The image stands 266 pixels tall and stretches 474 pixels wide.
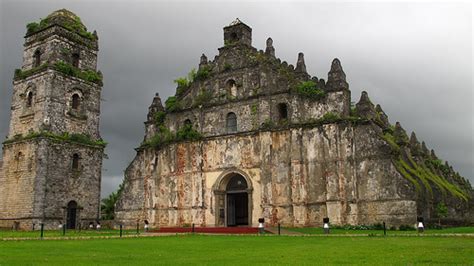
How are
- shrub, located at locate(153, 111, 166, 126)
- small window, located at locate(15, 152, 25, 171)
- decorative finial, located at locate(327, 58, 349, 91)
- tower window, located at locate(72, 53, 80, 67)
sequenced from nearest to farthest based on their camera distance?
decorative finial, located at locate(327, 58, 349, 91) → shrub, located at locate(153, 111, 166, 126) → small window, located at locate(15, 152, 25, 171) → tower window, located at locate(72, 53, 80, 67)

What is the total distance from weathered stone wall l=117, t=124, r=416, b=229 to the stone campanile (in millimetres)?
5126

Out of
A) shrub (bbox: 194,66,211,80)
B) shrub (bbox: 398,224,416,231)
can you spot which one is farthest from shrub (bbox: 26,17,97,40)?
shrub (bbox: 398,224,416,231)

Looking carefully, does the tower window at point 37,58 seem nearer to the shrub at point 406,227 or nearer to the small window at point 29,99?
the small window at point 29,99

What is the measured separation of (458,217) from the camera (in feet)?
101

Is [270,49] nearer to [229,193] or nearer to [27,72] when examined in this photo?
[229,193]

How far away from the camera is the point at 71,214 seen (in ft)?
127

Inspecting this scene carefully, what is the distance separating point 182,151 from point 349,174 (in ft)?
38.7

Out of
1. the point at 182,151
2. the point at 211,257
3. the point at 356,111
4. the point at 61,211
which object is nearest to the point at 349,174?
the point at 356,111

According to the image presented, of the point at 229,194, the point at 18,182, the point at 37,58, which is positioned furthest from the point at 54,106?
the point at 229,194

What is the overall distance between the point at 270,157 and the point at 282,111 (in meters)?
3.17

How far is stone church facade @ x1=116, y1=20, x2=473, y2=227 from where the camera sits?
91.1 feet

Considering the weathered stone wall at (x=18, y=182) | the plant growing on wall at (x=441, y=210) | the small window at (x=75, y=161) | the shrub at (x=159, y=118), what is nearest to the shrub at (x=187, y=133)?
the shrub at (x=159, y=118)

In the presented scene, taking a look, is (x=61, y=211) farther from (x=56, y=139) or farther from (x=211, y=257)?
(x=211, y=257)

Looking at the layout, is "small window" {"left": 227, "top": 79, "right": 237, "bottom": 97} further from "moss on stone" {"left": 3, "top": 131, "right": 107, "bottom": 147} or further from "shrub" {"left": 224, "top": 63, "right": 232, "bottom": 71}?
"moss on stone" {"left": 3, "top": 131, "right": 107, "bottom": 147}
